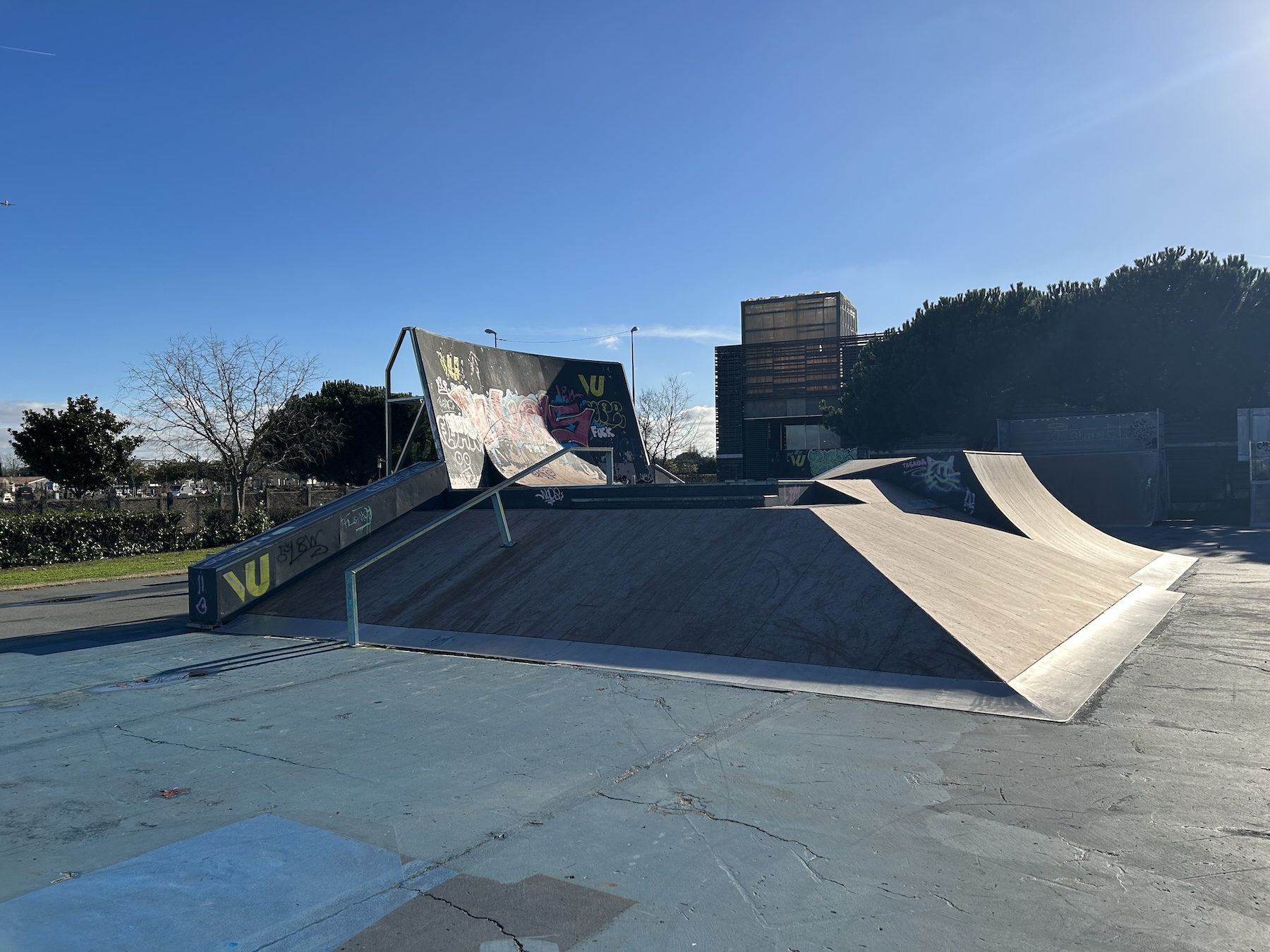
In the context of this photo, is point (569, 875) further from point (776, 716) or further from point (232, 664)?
point (232, 664)

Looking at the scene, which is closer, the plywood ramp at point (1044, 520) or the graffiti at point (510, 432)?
the plywood ramp at point (1044, 520)

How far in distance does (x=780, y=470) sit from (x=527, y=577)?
3990 centimetres

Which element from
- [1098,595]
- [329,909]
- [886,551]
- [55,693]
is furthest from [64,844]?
[1098,595]

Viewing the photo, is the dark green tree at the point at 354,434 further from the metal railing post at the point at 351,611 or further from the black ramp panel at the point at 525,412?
the metal railing post at the point at 351,611

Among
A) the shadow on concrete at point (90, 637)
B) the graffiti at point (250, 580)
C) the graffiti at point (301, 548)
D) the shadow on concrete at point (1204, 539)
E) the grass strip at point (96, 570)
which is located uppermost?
the graffiti at point (301, 548)

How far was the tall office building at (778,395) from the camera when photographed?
4950 cm

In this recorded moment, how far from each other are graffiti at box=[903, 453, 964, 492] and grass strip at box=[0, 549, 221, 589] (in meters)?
14.0

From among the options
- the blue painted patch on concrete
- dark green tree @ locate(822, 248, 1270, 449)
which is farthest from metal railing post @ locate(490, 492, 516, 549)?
dark green tree @ locate(822, 248, 1270, 449)

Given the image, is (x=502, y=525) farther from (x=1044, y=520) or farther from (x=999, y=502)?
(x=1044, y=520)

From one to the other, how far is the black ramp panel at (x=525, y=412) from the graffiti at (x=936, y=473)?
261 inches

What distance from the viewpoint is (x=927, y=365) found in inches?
1406

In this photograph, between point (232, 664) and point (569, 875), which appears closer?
point (569, 875)

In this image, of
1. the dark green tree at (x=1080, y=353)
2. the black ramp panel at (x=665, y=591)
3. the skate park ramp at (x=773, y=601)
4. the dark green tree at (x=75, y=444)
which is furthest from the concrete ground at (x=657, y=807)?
the dark green tree at (x=1080, y=353)

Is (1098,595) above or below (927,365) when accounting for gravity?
below
